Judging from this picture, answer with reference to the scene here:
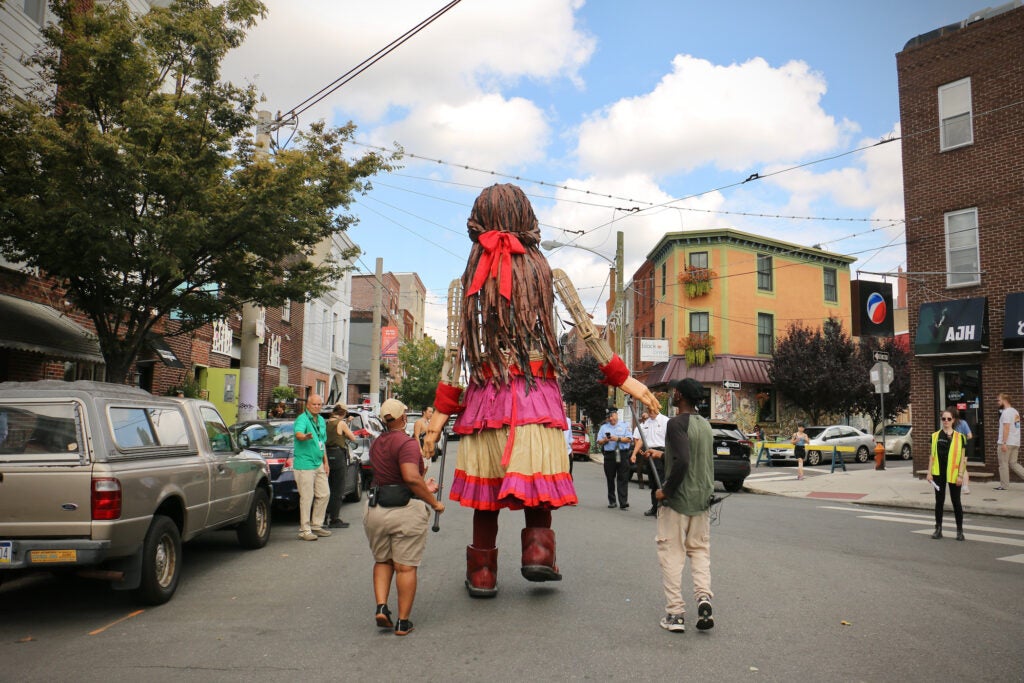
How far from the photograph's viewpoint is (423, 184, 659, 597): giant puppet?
5207 mm

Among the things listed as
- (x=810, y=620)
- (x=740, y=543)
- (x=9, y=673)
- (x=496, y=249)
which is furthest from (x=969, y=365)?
(x=9, y=673)

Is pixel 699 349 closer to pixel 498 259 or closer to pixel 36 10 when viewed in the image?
pixel 36 10

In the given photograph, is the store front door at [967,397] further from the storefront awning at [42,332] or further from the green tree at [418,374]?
the green tree at [418,374]

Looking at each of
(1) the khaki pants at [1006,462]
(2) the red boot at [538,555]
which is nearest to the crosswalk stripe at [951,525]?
(1) the khaki pants at [1006,462]

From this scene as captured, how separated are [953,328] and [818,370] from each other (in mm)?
14505

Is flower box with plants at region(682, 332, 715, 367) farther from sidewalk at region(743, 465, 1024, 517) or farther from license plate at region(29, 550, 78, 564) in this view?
license plate at region(29, 550, 78, 564)

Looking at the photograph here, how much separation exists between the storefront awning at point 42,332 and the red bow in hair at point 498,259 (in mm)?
8348

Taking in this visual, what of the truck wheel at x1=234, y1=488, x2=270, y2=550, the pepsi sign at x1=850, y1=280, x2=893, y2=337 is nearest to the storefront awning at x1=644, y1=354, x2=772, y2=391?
the pepsi sign at x1=850, y1=280, x2=893, y2=337

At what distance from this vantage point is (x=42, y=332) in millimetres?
12180

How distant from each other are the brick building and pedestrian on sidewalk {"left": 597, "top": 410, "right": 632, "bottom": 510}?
8852 mm

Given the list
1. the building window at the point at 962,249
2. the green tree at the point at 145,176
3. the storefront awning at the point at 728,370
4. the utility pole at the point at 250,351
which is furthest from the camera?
the storefront awning at the point at 728,370

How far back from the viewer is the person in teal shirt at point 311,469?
9070mm

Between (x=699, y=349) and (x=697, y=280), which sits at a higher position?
(x=697, y=280)

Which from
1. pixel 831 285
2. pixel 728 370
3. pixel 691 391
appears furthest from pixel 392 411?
pixel 831 285
